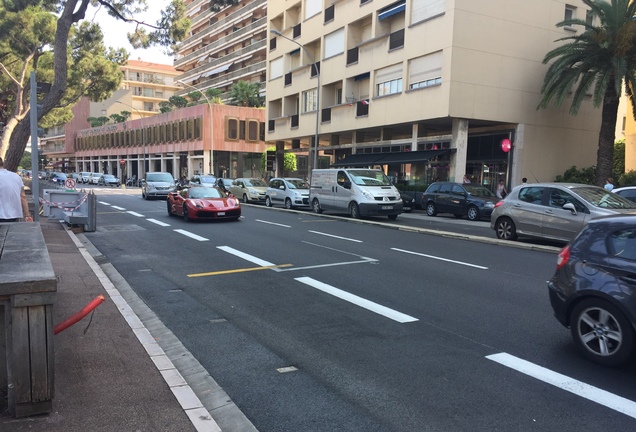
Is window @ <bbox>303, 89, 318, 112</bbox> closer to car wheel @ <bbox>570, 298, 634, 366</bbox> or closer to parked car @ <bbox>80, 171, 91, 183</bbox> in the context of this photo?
car wheel @ <bbox>570, 298, 634, 366</bbox>

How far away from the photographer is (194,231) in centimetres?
1470

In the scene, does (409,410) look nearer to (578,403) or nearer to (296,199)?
(578,403)

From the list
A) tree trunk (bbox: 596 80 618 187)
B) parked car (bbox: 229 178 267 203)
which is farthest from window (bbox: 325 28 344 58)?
tree trunk (bbox: 596 80 618 187)

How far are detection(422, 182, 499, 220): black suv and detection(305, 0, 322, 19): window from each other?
63.7 feet

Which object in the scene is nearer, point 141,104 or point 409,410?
point 409,410

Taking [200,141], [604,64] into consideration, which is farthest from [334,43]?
[200,141]

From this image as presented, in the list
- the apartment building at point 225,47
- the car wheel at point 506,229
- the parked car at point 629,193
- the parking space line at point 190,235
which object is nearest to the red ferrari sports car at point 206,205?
the parking space line at point 190,235

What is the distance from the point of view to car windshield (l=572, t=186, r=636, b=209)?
1113 cm

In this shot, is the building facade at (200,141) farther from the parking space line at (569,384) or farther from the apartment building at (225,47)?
the parking space line at (569,384)

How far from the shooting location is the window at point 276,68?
1624 inches

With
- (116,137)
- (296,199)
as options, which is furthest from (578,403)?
(116,137)

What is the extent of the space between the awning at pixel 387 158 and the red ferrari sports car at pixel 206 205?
12522 mm

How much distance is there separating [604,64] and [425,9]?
916cm

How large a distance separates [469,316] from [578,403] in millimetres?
2325
